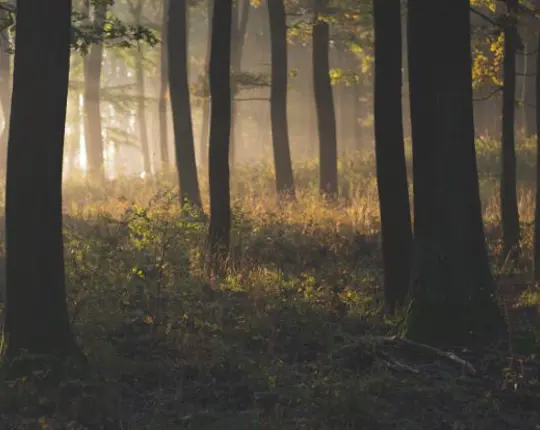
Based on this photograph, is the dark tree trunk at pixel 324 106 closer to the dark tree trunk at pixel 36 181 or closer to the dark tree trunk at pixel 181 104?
the dark tree trunk at pixel 181 104

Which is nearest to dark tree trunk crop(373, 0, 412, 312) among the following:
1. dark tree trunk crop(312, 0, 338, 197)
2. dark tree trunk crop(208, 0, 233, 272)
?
dark tree trunk crop(208, 0, 233, 272)

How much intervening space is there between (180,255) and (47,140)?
205 inches

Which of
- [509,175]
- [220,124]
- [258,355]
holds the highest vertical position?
[220,124]

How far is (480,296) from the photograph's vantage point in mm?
7598

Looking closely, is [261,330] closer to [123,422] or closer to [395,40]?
[123,422]

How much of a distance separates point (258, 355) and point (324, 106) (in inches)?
566

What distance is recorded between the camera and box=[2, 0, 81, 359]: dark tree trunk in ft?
20.1

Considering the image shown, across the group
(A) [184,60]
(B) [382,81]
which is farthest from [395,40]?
(A) [184,60]

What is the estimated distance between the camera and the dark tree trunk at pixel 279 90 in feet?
65.8

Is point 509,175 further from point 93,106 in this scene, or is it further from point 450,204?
point 93,106

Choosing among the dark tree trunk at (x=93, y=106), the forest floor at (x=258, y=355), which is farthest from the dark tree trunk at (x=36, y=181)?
the dark tree trunk at (x=93, y=106)

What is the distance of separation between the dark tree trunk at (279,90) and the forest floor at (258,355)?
27.4ft

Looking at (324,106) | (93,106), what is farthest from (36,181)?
(93,106)

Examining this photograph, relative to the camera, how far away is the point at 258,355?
713 centimetres
